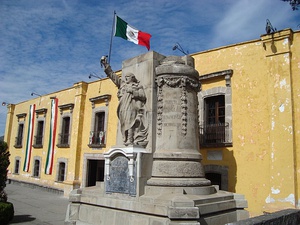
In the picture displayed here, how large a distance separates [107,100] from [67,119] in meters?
4.02

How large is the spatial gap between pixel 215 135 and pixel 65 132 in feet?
33.4

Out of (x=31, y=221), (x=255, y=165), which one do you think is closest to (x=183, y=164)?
(x=255, y=165)

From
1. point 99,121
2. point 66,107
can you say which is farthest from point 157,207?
point 66,107

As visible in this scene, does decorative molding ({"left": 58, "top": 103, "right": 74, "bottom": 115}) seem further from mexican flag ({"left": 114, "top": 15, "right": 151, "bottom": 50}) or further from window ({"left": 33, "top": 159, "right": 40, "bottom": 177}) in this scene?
mexican flag ({"left": 114, "top": 15, "right": 151, "bottom": 50})

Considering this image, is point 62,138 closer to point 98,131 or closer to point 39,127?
point 98,131

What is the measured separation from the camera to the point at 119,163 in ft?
20.0

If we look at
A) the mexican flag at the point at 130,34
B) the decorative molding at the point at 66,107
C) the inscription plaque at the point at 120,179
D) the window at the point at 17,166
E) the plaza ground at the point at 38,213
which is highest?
the mexican flag at the point at 130,34

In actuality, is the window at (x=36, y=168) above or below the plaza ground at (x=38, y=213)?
above

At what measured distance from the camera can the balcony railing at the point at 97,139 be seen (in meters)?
14.8

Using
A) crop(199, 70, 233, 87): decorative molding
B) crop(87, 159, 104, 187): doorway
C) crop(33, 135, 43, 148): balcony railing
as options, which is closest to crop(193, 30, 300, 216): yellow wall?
crop(199, 70, 233, 87): decorative molding

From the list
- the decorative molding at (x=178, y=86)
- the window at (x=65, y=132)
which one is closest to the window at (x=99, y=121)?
the window at (x=65, y=132)

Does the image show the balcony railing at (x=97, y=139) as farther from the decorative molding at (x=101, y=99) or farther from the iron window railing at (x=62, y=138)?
the iron window railing at (x=62, y=138)

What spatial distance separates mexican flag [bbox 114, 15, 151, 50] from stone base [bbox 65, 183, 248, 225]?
437cm

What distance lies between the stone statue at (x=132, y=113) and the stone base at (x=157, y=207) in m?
1.08
